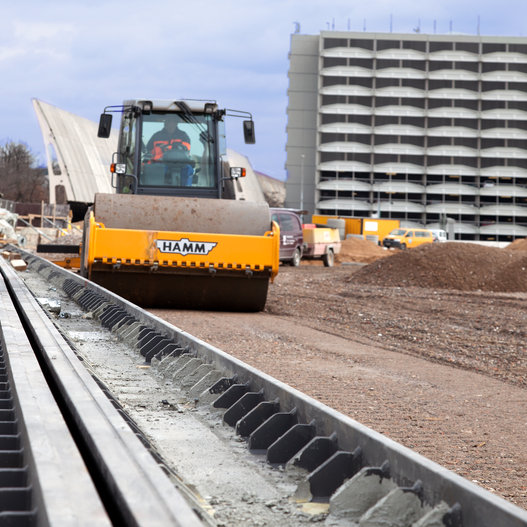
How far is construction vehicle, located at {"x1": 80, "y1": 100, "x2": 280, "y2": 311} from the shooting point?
12.4 m

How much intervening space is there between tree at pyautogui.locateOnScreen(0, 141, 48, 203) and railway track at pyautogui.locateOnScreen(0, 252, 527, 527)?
10268 cm

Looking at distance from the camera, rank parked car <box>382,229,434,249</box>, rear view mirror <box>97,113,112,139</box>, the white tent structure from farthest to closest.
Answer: the white tent structure < parked car <box>382,229,434,249</box> < rear view mirror <box>97,113,112,139</box>

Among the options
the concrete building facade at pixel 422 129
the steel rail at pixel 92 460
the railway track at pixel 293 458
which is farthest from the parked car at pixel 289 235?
the concrete building facade at pixel 422 129

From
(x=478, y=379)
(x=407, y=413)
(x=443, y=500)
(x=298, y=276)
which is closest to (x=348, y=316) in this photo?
(x=478, y=379)

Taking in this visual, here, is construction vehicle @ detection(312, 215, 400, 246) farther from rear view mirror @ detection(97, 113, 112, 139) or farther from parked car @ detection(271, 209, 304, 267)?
rear view mirror @ detection(97, 113, 112, 139)

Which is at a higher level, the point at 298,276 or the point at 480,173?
the point at 480,173

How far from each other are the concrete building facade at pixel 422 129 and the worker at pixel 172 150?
86.1m

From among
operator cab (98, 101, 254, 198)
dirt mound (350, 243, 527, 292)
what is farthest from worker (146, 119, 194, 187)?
dirt mound (350, 243, 527, 292)

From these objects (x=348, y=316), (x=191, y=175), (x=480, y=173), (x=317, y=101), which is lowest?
(x=348, y=316)

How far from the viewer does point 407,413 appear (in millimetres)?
6531

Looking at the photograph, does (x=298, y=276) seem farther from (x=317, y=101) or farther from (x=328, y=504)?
(x=317, y=101)

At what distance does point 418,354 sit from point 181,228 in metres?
4.19

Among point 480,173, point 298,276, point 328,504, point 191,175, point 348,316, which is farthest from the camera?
point 480,173

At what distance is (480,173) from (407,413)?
97750mm
